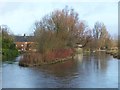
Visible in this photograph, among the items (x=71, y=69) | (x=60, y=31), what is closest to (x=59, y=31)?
(x=60, y=31)

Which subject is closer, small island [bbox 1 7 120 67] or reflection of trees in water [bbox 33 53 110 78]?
reflection of trees in water [bbox 33 53 110 78]

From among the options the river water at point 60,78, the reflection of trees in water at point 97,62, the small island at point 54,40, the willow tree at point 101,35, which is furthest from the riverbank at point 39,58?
the willow tree at point 101,35

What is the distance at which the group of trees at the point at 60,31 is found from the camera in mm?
31688

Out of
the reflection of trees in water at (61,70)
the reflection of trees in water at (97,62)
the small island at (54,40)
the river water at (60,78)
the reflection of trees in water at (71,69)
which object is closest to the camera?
the river water at (60,78)

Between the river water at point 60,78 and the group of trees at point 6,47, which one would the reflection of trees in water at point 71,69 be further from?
the group of trees at point 6,47

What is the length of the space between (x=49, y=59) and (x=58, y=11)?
12677mm

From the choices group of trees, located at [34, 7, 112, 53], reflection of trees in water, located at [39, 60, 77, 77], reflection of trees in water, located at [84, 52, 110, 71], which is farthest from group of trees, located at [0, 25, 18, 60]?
reflection of trees in water, located at [39, 60, 77, 77]

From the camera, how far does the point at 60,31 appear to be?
39.6 meters

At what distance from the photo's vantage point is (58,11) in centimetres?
4206

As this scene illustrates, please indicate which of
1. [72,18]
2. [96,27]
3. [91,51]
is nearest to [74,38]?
[72,18]

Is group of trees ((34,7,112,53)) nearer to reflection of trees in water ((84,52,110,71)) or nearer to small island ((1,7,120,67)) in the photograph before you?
small island ((1,7,120,67))

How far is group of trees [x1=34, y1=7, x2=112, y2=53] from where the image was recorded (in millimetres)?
31688

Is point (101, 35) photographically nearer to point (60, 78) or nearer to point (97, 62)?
point (97, 62)

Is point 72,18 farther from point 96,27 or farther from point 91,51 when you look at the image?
point 96,27
